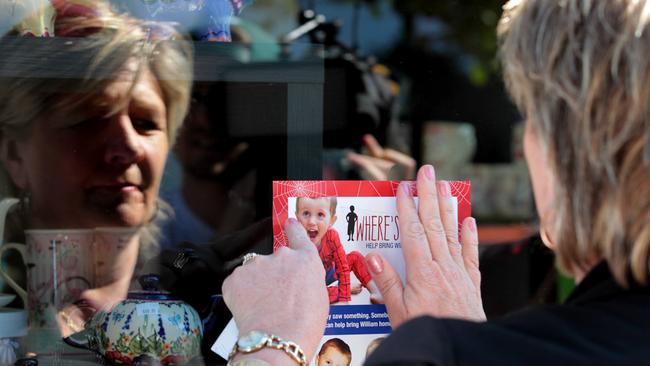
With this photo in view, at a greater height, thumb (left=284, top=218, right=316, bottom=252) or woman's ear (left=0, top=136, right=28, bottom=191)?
woman's ear (left=0, top=136, right=28, bottom=191)

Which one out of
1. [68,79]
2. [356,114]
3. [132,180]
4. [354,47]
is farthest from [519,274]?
[68,79]

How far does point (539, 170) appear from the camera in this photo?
35.9 inches

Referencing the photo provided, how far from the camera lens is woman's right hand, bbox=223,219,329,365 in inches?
41.3

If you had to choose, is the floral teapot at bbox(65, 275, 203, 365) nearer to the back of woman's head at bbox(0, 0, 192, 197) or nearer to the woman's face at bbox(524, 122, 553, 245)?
the back of woman's head at bbox(0, 0, 192, 197)

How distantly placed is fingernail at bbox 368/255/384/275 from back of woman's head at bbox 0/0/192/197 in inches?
16.6

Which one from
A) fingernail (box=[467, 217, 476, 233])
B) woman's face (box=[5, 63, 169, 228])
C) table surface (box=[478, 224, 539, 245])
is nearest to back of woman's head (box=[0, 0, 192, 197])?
woman's face (box=[5, 63, 169, 228])

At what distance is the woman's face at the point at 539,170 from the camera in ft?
2.92

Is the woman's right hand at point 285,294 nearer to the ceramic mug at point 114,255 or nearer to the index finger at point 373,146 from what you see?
the ceramic mug at point 114,255

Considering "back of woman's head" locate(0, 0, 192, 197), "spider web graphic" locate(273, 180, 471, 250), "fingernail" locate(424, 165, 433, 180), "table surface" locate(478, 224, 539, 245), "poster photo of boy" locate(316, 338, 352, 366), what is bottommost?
"table surface" locate(478, 224, 539, 245)

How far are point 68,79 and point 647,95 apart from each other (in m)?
0.85

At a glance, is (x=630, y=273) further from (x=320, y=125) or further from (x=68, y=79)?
(x=68, y=79)

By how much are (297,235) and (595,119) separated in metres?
0.48

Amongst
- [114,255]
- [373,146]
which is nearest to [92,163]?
[114,255]

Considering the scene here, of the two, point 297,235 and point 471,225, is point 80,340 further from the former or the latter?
point 471,225
